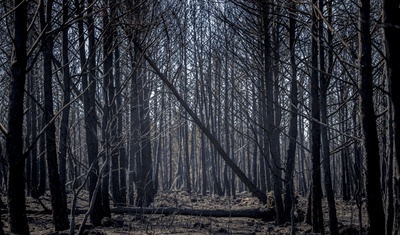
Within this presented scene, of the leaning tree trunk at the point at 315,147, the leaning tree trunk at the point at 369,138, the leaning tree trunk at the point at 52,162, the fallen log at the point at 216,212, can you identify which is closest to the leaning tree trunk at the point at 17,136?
the leaning tree trunk at the point at 369,138

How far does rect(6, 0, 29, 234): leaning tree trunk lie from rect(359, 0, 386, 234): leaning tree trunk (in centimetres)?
326

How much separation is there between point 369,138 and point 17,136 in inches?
132

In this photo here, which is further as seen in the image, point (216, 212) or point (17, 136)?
point (216, 212)

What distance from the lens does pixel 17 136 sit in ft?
15.6

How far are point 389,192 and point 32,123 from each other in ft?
49.8

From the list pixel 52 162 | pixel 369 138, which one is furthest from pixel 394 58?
pixel 52 162

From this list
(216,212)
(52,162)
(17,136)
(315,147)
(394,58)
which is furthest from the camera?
(216,212)

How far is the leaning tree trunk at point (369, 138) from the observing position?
4516mm

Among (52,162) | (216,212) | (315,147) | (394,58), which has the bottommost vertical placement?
(216,212)

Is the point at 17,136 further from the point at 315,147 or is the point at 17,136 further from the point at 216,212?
the point at 216,212

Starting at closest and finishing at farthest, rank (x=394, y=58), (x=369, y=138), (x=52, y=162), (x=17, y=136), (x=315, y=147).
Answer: (x=394, y=58) → (x=369, y=138) → (x=17, y=136) → (x=52, y=162) → (x=315, y=147)

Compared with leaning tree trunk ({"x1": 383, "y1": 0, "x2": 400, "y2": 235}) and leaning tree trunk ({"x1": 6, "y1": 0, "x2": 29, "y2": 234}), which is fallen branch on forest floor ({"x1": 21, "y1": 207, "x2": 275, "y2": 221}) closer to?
leaning tree trunk ({"x1": 6, "y1": 0, "x2": 29, "y2": 234})

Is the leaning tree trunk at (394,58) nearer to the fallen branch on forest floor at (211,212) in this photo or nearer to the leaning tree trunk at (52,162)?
the leaning tree trunk at (52,162)

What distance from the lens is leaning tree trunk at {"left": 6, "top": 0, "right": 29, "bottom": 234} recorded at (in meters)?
4.72
